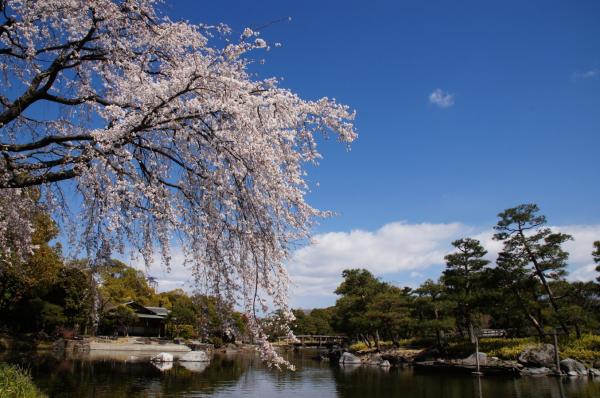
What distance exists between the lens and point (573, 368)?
2225cm

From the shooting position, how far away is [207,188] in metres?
4.82

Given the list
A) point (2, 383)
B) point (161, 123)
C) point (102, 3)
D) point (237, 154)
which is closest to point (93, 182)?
point (161, 123)

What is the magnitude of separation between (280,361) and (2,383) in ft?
19.9

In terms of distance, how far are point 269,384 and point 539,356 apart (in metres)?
15.1

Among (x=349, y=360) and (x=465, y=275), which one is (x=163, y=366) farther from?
(x=465, y=275)

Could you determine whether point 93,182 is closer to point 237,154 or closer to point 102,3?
point 237,154

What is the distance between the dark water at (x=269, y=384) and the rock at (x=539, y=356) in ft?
7.25

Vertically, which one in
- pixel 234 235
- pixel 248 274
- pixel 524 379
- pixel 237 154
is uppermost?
pixel 237 154

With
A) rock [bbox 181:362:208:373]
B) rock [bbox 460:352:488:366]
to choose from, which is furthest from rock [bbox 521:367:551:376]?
rock [bbox 181:362:208:373]

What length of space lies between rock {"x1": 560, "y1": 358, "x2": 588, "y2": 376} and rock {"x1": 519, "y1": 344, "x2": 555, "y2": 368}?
102 centimetres

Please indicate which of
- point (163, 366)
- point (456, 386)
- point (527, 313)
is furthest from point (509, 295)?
point (163, 366)

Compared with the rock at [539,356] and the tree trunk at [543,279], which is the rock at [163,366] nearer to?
the rock at [539,356]

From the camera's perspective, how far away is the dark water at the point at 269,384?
55.9 feet

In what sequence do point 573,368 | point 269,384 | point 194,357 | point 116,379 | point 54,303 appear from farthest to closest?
point 194,357 < point 54,303 < point 573,368 < point 269,384 < point 116,379
